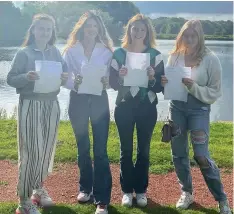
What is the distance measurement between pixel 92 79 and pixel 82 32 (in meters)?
0.54

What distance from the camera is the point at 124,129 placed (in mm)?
4781

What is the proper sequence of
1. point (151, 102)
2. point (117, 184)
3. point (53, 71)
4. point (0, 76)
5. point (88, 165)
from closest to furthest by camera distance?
1. point (53, 71)
2. point (151, 102)
3. point (88, 165)
4. point (117, 184)
5. point (0, 76)

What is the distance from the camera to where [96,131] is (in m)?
4.70

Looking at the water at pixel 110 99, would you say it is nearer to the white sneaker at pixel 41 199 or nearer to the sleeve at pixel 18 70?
the white sneaker at pixel 41 199

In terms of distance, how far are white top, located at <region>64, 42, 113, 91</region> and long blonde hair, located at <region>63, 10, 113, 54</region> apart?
0.05 m

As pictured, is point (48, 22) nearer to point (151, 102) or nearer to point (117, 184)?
point (151, 102)

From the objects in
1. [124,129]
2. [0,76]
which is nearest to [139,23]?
[124,129]

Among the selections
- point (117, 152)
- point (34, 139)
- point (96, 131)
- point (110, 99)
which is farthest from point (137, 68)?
point (110, 99)

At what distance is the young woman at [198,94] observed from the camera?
4.60 m

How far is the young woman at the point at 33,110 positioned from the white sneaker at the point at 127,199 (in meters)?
1.00

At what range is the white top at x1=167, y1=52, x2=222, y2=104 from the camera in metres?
4.58

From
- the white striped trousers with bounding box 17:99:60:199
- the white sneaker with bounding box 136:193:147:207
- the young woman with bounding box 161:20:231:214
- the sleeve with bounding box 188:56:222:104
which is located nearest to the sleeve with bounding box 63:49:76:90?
the white striped trousers with bounding box 17:99:60:199

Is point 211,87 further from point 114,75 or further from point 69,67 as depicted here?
point 69,67

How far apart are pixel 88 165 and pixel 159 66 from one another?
137 cm
